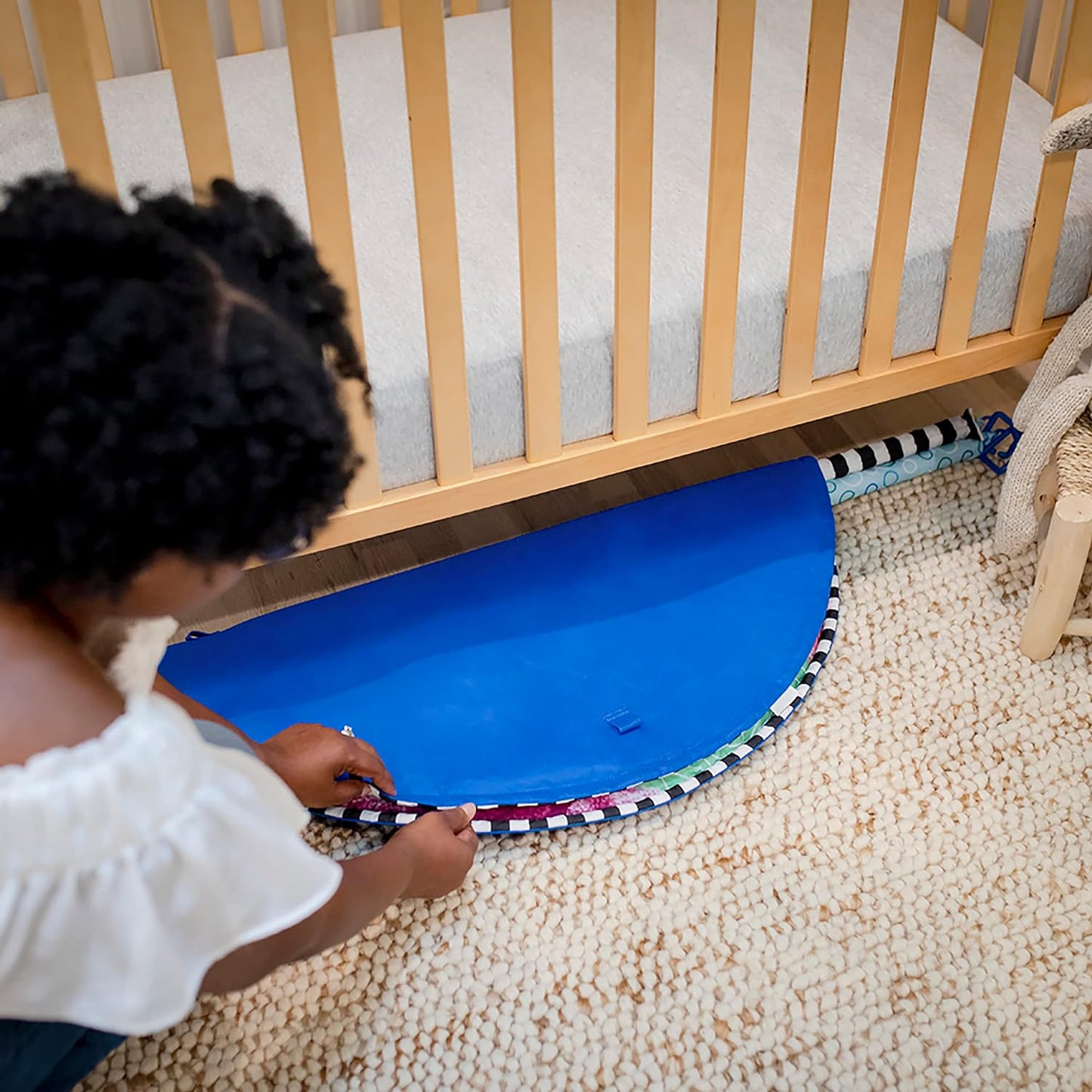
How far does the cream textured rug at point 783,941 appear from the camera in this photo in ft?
3.41

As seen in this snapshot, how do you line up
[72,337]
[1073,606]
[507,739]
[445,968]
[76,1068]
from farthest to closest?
[1073,606]
[507,739]
[445,968]
[76,1068]
[72,337]

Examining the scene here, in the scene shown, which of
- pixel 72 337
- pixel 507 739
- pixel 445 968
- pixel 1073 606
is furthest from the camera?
pixel 1073 606

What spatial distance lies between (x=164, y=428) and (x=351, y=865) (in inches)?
15.9

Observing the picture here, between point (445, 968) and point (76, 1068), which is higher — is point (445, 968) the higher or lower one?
the lower one

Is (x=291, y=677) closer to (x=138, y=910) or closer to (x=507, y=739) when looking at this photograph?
(x=507, y=739)

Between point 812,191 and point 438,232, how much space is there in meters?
0.35

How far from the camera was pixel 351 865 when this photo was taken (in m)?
0.89

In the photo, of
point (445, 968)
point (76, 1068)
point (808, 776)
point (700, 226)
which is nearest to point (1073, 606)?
point (808, 776)

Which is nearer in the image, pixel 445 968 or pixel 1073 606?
pixel 445 968

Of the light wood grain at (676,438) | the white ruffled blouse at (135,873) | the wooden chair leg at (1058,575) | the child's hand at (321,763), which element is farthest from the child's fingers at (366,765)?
the wooden chair leg at (1058,575)

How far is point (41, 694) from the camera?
66 centimetres

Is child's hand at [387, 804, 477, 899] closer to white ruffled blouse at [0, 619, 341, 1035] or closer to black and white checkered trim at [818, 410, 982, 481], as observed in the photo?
white ruffled blouse at [0, 619, 341, 1035]

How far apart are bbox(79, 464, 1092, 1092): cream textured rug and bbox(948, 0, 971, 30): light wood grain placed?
87cm

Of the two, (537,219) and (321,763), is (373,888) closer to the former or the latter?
(321,763)
